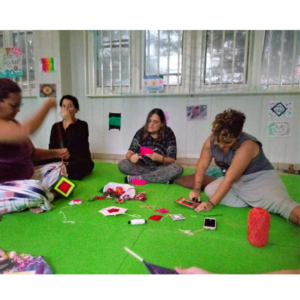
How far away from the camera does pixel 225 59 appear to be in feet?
3.12

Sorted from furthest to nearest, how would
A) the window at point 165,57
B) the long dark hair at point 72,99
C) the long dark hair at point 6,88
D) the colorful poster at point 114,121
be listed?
the colorful poster at point 114,121 → the long dark hair at point 72,99 → the window at point 165,57 → the long dark hair at point 6,88

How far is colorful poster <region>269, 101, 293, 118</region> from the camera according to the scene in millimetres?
1029

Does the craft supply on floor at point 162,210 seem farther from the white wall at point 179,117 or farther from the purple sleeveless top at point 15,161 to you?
the purple sleeveless top at point 15,161

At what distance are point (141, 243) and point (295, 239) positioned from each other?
0.52 m

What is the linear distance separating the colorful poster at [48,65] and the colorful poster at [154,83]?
38cm

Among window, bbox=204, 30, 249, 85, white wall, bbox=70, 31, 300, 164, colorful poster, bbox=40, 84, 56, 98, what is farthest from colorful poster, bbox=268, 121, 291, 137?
colorful poster, bbox=40, 84, 56, 98

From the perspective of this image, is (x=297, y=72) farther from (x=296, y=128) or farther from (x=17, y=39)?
(x=17, y=39)

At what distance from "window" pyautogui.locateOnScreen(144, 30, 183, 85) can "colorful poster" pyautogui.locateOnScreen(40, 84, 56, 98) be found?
0.39 metres

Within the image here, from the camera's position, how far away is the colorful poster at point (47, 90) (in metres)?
0.93

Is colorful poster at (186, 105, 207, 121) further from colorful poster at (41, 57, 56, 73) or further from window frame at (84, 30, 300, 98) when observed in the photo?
colorful poster at (41, 57, 56, 73)

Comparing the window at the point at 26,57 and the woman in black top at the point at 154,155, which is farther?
the woman in black top at the point at 154,155

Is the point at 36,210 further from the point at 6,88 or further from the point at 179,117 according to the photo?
the point at 179,117

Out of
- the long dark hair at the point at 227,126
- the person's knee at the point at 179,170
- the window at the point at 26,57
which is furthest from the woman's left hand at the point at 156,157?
the window at the point at 26,57

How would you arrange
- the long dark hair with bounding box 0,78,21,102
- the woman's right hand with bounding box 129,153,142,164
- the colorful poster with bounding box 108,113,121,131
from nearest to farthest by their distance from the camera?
the long dark hair with bounding box 0,78,21,102 < the colorful poster with bounding box 108,113,121,131 < the woman's right hand with bounding box 129,153,142,164
